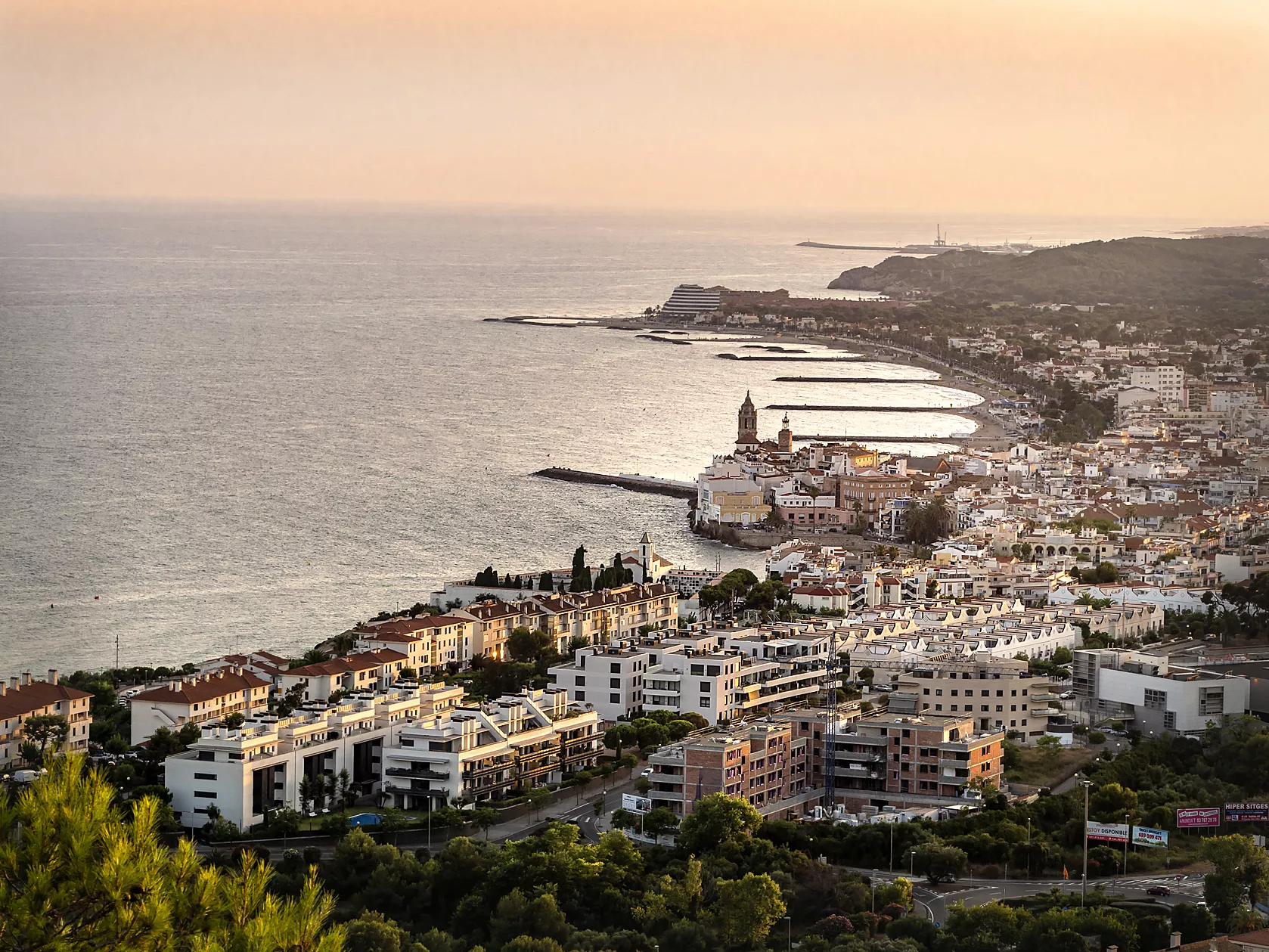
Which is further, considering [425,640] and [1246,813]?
[425,640]

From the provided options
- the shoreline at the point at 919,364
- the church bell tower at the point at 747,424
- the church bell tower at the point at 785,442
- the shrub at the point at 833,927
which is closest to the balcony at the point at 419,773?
the shrub at the point at 833,927

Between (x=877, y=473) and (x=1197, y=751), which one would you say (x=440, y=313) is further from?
(x=1197, y=751)

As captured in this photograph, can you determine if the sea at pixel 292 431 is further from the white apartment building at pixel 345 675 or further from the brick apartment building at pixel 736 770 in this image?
the brick apartment building at pixel 736 770

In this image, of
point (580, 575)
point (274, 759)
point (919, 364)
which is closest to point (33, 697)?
point (274, 759)

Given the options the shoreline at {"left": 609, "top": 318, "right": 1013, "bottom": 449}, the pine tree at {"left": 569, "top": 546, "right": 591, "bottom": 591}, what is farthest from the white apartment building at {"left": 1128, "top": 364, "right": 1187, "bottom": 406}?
the pine tree at {"left": 569, "top": 546, "right": 591, "bottom": 591}

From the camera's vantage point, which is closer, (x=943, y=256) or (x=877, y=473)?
(x=877, y=473)

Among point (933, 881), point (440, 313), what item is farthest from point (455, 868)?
point (440, 313)

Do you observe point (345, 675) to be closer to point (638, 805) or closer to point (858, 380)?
point (638, 805)
